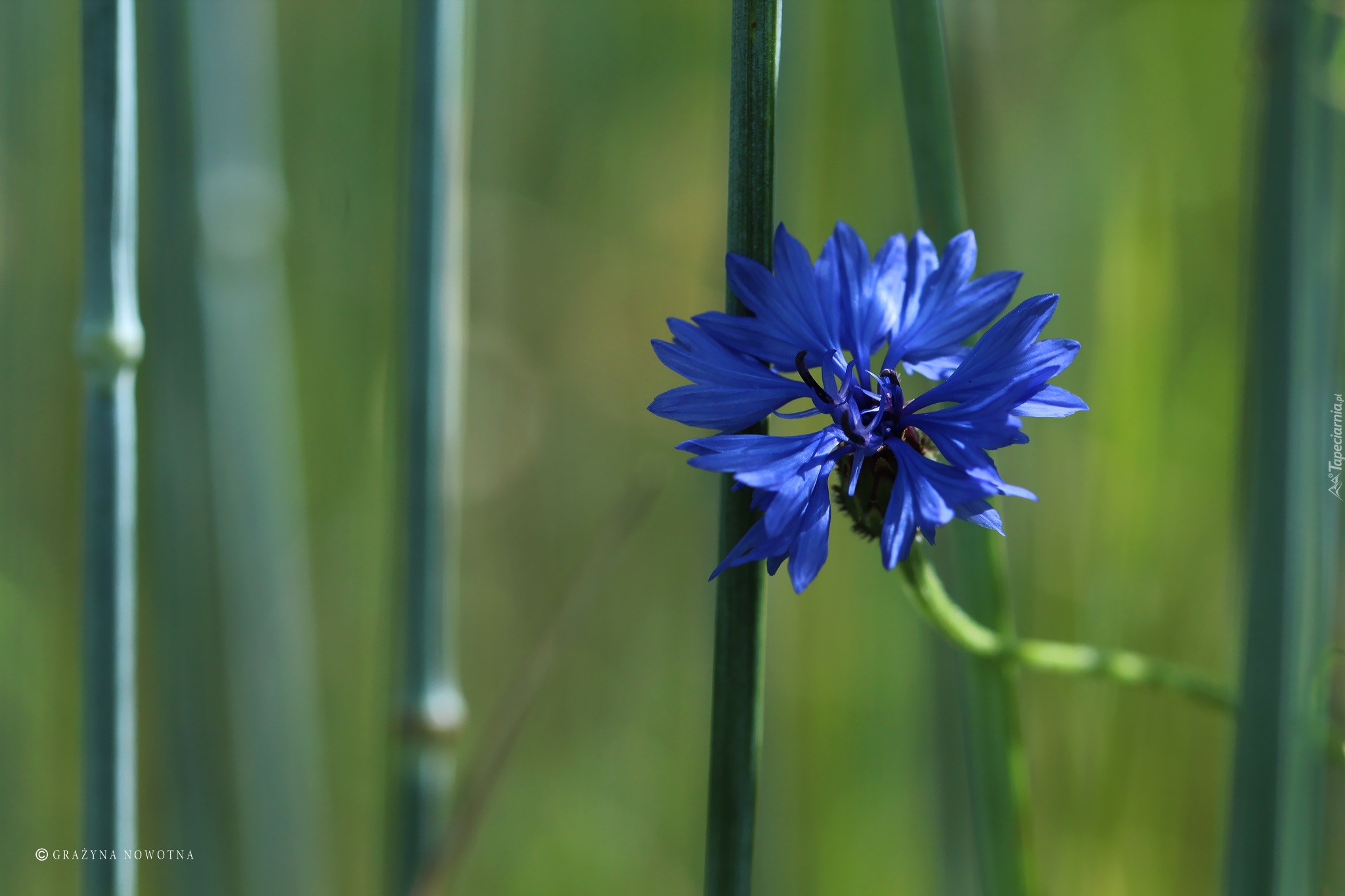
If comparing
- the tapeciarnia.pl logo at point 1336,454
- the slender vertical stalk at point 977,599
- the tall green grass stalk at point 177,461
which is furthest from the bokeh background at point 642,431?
the slender vertical stalk at point 977,599

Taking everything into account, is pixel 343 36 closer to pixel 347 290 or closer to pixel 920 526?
pixel 347 290

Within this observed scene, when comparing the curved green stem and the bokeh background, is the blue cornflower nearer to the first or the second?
the curved green stem

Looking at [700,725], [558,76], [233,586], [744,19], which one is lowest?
[700,725]

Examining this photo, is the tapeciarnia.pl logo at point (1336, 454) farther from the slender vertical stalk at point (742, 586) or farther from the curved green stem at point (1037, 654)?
the slender vertical stalk at point (742, 586)

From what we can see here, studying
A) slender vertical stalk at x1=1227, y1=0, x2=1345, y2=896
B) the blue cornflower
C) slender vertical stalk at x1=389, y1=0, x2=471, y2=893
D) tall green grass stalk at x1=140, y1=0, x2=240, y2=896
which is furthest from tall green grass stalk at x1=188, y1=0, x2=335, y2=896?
slender vertical stalk at x1=1227, y1=0, x2=1345, y2=896

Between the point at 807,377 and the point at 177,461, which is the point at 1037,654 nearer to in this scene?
the point at 807,377

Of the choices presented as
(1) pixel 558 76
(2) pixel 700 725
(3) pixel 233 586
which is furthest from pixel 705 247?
(3) pixel 233 586
